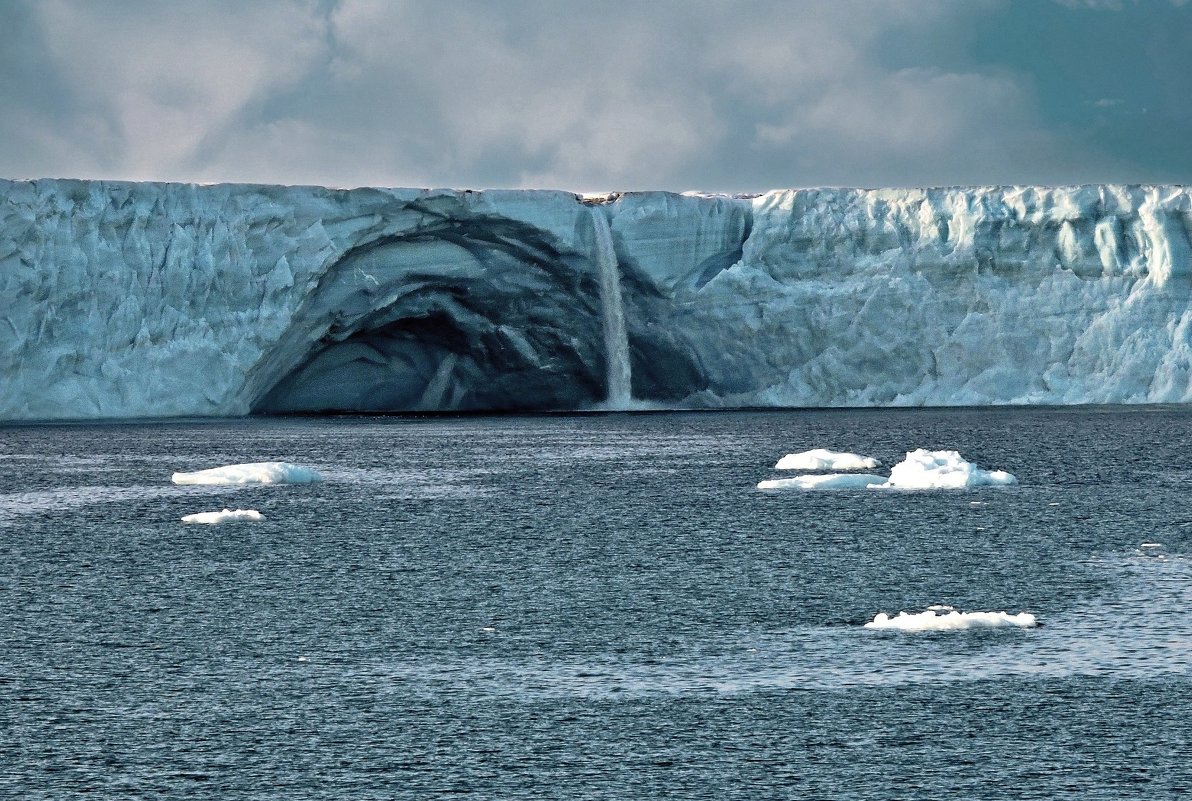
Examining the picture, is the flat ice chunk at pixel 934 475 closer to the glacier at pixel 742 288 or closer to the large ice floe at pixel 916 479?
the large ice floe at pixel 916 479

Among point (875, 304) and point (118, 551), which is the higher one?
point (875, 304)

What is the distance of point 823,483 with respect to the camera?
50.7 ft

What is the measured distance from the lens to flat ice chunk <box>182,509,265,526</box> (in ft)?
39.9

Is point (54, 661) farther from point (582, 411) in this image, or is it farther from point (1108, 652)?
point (582, 411)

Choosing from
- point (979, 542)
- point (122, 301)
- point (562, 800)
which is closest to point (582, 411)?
point (122, 301)

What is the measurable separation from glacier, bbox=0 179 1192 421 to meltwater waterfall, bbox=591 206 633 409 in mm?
50

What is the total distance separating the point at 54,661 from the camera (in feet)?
21.5

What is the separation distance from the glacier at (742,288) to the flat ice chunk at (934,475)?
17.0 metres

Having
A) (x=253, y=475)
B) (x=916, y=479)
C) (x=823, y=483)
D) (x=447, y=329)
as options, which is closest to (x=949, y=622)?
(x=916, y=479)

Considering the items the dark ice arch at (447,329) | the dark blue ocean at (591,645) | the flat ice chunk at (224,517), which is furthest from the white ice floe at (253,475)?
the dark ice arch at (447,329)

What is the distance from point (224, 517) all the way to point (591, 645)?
6147 millimetres

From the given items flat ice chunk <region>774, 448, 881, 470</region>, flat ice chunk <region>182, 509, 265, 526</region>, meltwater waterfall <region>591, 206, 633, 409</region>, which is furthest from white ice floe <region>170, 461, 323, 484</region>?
meltwater waterfall <region>591, 206, 633, 409</region>

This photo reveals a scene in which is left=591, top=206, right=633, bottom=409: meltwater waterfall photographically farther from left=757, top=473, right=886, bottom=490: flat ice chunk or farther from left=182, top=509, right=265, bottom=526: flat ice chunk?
left=182, top=509, right=265, bottom=526: flat ice chunk

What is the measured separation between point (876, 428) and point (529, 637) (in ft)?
68.3
